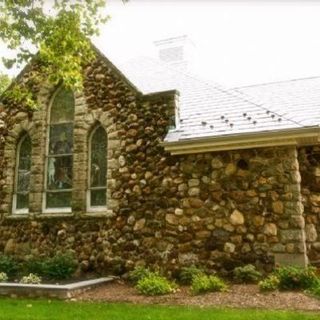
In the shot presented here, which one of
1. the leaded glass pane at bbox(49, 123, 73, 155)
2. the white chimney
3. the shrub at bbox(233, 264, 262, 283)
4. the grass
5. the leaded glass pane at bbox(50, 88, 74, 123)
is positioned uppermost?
the white chimney

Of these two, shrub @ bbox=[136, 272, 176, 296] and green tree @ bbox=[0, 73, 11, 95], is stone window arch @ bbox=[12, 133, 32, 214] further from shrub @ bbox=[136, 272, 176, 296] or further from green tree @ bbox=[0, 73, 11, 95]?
green tree @ bbox=[0, 73, 11, 95]

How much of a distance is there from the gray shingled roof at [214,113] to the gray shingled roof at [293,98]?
1.14ft

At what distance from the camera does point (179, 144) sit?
9469mm

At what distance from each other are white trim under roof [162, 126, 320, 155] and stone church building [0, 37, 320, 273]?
0.02 meters

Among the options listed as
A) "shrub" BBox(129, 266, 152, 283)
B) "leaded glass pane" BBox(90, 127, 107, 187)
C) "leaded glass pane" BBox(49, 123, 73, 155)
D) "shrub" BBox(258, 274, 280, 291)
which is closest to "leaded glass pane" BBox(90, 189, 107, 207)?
"leaded glass pane" BBox(90, 127, 107, 187)

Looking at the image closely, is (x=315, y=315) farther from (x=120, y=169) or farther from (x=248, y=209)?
(x=120, y=169)

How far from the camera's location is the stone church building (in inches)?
349

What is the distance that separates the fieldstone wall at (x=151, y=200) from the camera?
8836 mm

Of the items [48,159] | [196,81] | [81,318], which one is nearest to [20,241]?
[48,159]

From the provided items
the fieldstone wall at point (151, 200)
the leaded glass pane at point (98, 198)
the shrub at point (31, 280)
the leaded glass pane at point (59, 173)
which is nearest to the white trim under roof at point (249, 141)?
the fieldstone wall at point (151, 200)

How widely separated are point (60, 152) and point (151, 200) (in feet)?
10.3

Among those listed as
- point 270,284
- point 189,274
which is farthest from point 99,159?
point 270,284

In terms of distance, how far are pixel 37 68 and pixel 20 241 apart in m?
4.84

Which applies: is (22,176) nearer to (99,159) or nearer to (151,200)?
(99,159)
